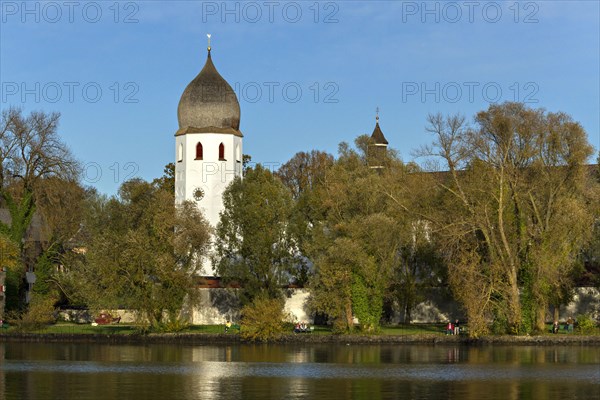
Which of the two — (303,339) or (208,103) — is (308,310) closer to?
(303,339)

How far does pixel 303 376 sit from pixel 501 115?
68.6 feet

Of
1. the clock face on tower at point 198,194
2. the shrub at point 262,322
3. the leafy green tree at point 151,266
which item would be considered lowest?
the shrub at point 262,322

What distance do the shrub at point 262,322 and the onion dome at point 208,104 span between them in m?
22.6

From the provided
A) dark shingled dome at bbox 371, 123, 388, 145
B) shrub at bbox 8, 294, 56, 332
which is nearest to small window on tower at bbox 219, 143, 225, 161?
shrub at bbox 8, 294, 56, 332

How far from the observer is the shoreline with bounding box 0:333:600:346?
172 feet

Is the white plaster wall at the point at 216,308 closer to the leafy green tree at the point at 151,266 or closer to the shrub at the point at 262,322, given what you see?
the leafy green tree at the point at 151,266

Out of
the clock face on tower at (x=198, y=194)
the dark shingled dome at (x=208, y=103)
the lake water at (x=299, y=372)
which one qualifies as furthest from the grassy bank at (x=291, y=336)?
the dark shingled dome at (x=208, y=103)

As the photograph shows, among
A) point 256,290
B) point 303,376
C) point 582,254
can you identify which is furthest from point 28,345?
point 582,254

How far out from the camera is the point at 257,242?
2415 inches

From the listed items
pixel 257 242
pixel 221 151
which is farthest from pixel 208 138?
pixel 257 242

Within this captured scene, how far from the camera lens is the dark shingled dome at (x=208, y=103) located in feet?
246

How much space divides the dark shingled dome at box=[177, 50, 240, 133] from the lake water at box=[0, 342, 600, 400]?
25.5 m

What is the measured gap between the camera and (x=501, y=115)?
5303 cm

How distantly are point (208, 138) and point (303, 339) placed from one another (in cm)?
2365
